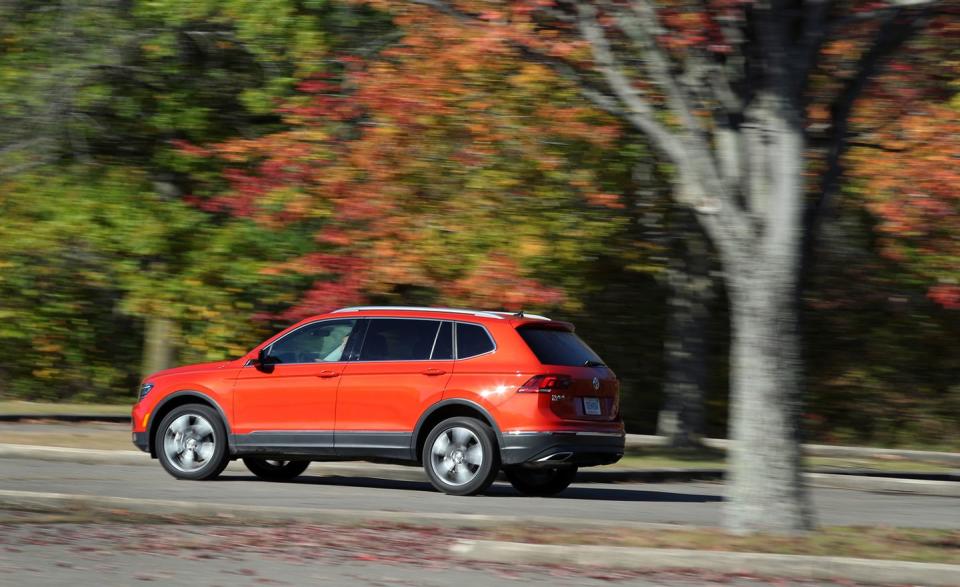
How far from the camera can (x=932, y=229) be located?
18109 mm

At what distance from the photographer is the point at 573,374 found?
13359 millimetres

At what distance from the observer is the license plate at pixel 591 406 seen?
1341 centimetres

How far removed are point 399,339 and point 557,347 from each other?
155cm

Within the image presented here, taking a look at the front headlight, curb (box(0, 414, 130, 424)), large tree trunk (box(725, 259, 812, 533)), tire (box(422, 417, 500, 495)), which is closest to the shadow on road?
tire (box(422, 417, 500, 495))

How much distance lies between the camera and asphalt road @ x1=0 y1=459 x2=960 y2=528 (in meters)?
12.5

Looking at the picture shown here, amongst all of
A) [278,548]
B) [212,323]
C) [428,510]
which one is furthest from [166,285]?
[278,548]

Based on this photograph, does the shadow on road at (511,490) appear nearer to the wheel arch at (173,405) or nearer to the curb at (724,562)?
the wheel arch at (173,405)

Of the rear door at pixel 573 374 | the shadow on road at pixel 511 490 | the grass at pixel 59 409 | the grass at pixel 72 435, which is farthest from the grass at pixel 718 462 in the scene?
the grass at pixel 59 409

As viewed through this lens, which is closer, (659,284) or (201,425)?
(201,425)

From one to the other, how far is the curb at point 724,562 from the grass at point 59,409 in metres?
14.7

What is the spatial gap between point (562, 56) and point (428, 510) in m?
4.56

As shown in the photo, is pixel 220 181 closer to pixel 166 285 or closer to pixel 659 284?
pixel 166 285

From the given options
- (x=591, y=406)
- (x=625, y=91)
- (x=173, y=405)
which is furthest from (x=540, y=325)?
(x=173, y=405)

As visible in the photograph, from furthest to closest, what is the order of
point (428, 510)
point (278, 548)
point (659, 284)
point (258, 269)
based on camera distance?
A: 1. point (659, 284)
2. point (258, 269)
3. point (428, 510)
4. point (278, 548)
